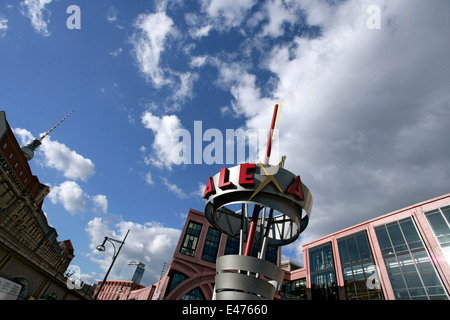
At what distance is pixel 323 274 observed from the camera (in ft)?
142

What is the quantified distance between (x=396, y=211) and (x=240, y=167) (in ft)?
102

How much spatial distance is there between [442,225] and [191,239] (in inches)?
1550

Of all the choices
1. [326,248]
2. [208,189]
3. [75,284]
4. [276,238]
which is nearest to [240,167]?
[208,189]

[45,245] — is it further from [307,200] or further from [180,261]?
[307,200]

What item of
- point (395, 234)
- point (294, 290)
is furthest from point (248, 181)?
point (294, 290)

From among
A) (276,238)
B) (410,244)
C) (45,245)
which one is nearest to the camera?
(276,238)

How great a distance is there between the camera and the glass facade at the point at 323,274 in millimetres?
40347

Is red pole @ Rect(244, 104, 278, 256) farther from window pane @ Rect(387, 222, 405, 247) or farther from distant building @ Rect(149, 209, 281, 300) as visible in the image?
window pane @ Rect(387, 222, 405, 247)

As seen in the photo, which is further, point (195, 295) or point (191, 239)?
point (191, 239)

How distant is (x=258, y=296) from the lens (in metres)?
16.2

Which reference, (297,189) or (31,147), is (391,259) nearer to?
(297,189)

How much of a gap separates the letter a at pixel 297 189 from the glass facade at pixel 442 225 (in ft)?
79.4
